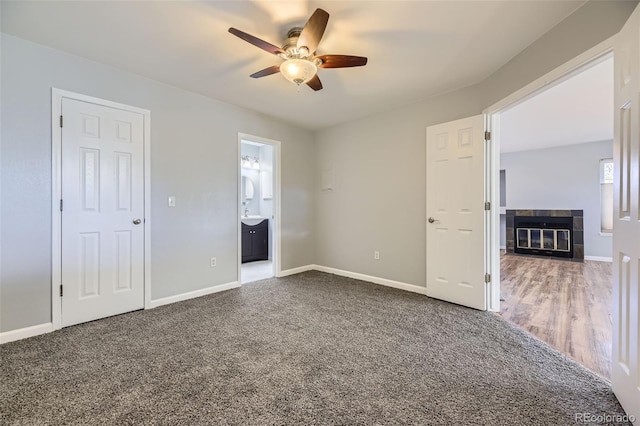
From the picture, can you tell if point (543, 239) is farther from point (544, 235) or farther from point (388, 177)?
point (388, 177)

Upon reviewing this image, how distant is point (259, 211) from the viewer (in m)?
6.14

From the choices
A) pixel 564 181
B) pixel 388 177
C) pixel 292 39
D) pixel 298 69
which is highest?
pixel 292 39

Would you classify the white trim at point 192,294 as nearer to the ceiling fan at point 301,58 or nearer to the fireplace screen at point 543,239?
the ceiling fan at point 301,58

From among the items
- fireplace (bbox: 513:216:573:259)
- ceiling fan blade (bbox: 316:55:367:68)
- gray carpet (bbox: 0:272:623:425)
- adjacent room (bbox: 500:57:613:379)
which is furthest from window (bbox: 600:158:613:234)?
ceiling fan blade (bbox: 316:55:367:68)

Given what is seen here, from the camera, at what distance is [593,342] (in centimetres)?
221

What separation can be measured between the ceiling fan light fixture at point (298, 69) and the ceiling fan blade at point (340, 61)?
10 centimetres

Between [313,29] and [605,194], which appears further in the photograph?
[605,194]

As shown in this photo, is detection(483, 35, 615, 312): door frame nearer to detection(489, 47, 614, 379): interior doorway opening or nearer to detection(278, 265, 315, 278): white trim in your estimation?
detection(489, 47, 614, 379): interior doorway opening

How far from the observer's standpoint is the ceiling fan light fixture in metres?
2.08

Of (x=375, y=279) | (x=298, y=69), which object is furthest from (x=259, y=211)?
(x=298, y=69)

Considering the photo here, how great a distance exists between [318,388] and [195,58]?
2873 millimetres

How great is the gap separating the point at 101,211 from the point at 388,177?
11.1ft

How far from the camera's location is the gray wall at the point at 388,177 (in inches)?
109

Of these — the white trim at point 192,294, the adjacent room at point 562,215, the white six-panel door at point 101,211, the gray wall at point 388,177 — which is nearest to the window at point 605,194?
the adjacent room at point 562,215
